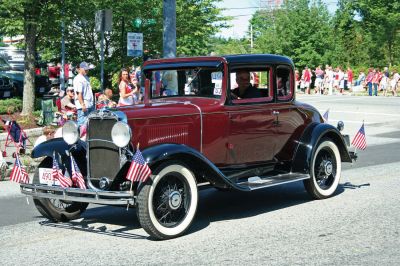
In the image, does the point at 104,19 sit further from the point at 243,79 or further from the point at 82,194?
the point at 82,194

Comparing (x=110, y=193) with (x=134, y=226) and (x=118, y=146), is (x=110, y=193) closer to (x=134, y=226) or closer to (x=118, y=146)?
(x=118, y=146)

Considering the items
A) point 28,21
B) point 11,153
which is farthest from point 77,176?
point 28,21

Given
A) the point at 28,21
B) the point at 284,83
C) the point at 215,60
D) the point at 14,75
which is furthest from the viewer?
the point at 14,75

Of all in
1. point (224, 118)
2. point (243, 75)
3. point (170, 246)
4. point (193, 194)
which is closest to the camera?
point (170, 246)

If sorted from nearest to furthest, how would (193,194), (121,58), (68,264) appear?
(68,264), (193,194), (121,58)

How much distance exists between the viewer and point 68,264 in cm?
566

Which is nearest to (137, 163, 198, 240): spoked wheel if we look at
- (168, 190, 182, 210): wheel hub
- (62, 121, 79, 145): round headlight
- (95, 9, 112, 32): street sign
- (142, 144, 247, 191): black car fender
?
(168, 190, 182, 210): wheel hub

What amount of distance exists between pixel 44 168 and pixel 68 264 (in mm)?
1699

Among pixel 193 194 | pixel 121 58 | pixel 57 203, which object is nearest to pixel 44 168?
pixel 57 203

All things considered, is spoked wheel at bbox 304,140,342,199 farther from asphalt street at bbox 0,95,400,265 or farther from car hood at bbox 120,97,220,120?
car hood at bbox 120,97,220,120

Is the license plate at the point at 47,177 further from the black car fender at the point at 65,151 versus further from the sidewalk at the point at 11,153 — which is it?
the sidewalk at the point at 11,153

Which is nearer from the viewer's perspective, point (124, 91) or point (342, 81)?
point (124, 91)

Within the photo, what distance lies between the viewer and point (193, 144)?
7.30m

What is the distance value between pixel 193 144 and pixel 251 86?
1.37 metres
